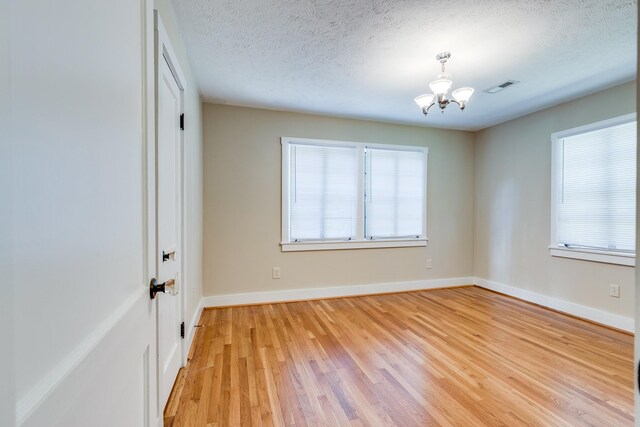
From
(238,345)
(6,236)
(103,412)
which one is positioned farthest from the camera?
(238,345)

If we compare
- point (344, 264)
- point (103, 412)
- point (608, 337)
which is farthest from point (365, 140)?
point (103, 412)

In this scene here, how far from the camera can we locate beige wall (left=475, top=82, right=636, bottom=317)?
9.54 ft

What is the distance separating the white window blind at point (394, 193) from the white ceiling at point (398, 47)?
0.95m

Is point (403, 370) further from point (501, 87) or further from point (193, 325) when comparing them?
point (501, 87)

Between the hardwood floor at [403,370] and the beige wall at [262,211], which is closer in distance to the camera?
the hardwood floor at [403,370]

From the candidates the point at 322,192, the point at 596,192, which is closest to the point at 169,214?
the point at 322,192

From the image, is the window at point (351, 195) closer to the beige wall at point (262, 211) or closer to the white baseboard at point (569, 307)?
the beige wall at point (262, 211)

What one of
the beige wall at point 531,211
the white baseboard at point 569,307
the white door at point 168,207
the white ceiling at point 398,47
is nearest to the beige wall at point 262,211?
the white ceiling at point 398,47

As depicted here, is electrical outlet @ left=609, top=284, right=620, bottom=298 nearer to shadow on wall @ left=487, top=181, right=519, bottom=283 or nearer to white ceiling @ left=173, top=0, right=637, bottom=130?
shadow on wall @ left=487, top=181, right=519, bottom=283

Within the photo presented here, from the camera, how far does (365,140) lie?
12.9 ft

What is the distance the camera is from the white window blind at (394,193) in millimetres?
3977

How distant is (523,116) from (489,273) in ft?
7.39

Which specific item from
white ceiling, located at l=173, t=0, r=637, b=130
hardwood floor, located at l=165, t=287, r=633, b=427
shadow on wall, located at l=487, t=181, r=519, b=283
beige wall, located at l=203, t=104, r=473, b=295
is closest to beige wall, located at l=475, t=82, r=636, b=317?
shadow on wall, located at l=487, t=181, r=519, b=283

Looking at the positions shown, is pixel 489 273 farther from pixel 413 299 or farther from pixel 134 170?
pixel 134 170
